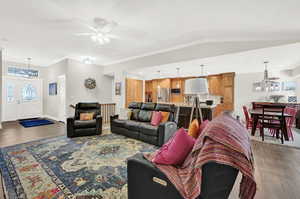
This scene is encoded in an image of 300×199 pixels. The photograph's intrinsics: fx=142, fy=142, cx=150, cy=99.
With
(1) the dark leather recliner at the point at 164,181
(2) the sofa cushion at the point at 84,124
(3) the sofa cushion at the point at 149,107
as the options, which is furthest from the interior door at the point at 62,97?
(1) the dark leather recliner at the point at 164,181

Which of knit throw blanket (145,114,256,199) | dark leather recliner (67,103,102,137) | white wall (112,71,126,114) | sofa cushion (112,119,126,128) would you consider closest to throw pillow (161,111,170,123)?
sofa cushion (112,119,126,128)

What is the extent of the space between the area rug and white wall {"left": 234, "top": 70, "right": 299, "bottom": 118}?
5.97m

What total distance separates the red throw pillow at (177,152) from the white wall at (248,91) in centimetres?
703

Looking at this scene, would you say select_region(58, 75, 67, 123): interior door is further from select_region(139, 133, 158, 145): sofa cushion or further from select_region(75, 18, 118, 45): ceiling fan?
select_region(139, 133, 158, 145): sofa cushion

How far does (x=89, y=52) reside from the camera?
196 inches

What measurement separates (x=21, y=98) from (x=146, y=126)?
21.6ft

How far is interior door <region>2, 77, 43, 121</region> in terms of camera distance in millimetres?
6141

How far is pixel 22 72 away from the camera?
21.4 feet

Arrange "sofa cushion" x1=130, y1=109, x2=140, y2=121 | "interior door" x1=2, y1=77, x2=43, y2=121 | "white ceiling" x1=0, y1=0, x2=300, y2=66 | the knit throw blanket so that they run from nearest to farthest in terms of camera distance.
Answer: the knit throw blanket < "white ceiling" x1=0, y1=0, x2=300, y2=66 < "sofa cushion" x1=130, y1=109, x2=140, y2=121 < "interior door" x1=2, y1=77, x2=43, y2=121

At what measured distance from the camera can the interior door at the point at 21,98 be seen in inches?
242

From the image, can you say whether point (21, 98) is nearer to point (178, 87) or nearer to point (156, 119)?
point (156, 119)

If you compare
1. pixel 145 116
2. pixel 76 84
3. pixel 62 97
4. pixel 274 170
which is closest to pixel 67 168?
pixel 145 116

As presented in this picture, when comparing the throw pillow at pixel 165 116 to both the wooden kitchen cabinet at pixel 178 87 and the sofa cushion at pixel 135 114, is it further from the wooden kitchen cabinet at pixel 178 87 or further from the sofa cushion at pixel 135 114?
the wooden kitchen cabinet at pixel 178 87

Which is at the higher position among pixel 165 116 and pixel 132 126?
pixel 165 116
